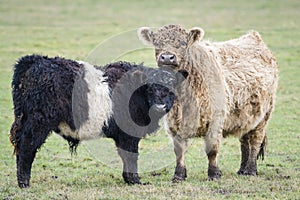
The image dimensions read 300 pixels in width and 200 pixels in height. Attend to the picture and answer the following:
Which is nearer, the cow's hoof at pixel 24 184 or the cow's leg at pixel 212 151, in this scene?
the cow's hoof at pixel 24 184

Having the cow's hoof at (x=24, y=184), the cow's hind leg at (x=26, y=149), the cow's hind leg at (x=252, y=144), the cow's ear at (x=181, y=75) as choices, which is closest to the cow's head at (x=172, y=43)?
the cow's ear at (x=181, y=75)

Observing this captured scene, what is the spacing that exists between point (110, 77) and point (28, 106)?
4.18 feet

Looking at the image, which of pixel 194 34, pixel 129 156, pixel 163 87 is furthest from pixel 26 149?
pixel 194 34

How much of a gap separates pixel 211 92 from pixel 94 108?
5.03 ft

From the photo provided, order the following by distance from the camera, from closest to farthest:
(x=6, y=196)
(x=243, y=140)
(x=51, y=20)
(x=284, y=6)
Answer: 1. (x=6, y=196)
2. (x=243, y=140)
3. (x=51, y=20)
4. (x=284, y=6)

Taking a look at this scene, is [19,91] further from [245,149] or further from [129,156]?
[245,149]

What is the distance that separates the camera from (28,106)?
7.06 meters

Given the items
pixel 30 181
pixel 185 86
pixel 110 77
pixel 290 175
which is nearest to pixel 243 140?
pixel 290 175

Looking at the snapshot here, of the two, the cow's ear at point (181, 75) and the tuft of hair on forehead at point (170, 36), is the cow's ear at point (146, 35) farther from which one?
the cow's ear at point (181, 75)

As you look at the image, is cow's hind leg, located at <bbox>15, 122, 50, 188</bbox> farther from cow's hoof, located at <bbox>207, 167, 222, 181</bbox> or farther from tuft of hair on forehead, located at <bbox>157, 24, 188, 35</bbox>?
cow's hoof, located at <bbox>207, 167, 222, 181</bbox>

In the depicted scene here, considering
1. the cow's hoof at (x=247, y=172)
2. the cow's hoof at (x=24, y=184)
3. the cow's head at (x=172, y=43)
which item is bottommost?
the cow's hoof at (x=24, y=184)

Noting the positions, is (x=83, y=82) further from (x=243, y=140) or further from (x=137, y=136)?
(x=243, y=140)

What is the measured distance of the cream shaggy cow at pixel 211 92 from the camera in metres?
7.57

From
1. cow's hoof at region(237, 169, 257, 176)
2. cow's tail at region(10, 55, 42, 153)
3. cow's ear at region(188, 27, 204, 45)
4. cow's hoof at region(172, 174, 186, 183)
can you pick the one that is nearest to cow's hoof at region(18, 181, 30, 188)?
cow's tail at region(10, 55, 42, 153)
